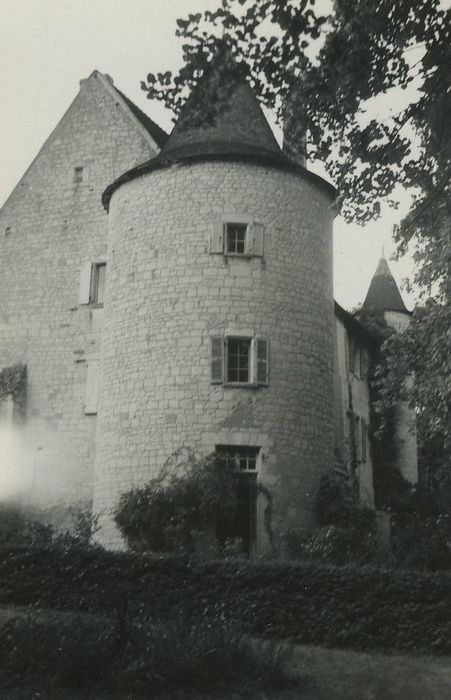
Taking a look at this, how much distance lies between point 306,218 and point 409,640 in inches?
426

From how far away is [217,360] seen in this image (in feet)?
60.4

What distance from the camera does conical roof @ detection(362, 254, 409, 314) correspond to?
30.4 m

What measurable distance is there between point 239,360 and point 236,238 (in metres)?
2.84

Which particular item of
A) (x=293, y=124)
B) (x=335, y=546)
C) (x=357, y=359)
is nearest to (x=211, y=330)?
(x=335, y=546)

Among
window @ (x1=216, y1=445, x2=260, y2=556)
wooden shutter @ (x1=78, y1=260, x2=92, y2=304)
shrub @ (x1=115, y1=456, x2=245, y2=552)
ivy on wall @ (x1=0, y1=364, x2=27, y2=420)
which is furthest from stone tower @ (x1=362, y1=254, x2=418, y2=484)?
shrub @ (x1=115, y1=456, x2=245, y2=552)

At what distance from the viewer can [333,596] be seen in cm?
1230

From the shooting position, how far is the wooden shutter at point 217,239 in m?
19.2

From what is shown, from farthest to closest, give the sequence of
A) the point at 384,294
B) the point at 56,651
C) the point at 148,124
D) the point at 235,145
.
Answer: the point at 384,294 → the point at 148,124 → the point at 235,145 → the point at 56,651

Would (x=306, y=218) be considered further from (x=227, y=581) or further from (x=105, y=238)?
(x=227, y=581)

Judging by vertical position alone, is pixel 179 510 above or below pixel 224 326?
below

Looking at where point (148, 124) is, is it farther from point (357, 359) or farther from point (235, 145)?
point (357, 359)

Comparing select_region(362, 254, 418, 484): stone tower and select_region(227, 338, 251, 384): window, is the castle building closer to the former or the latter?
select_region(227, 338, 251, 384): window

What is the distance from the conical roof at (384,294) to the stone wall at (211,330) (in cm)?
1033

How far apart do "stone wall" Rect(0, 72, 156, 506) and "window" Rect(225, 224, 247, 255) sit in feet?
18.7
